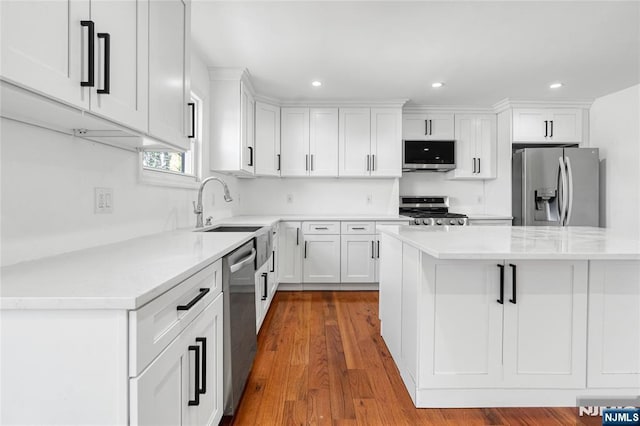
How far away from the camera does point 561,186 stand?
4008 millimetres

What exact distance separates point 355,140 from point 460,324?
3.08 m

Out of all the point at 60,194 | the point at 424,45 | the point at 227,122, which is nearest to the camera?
the point at 60,194

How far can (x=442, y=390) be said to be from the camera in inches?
69.3

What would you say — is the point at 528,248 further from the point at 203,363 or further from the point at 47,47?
the point at 47,47

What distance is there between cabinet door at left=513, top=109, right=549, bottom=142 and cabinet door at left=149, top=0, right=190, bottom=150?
414 centimetres

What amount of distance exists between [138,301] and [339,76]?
128 inches

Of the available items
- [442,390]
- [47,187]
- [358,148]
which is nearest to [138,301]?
[47,187]

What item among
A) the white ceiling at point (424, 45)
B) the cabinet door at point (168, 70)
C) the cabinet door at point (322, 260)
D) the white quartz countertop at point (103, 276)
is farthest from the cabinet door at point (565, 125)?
the white quartz countertop at point (103, 276)

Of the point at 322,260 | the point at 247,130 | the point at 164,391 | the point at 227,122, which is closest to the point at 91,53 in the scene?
the point at 164,391

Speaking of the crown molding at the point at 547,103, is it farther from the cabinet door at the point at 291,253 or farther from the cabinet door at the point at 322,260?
the cabinet door at the point at 291,253

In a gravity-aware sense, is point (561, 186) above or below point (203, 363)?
above

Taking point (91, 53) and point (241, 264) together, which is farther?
point (241, 264)

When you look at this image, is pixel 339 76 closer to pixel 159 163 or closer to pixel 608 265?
pixel 159 163

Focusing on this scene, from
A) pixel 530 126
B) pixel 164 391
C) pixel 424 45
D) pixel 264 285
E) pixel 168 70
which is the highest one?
pixel 424 45
